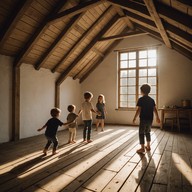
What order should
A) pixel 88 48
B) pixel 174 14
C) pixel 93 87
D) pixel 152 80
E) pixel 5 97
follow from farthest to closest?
pixel 93 87 < pixel 152 80 < pixel 88 48 < pixel 5 97 < pixel 174 14

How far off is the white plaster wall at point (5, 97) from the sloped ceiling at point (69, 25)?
0.69 feet

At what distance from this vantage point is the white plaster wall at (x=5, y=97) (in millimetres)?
4066

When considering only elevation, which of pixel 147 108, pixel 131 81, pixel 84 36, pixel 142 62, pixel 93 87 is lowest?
pixel 147 108

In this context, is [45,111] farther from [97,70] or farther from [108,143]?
[97,70]

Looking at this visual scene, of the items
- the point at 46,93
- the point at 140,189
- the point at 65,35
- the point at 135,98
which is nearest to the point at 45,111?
the point at 46,93

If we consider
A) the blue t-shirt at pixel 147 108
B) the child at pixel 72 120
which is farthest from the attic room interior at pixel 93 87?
the blue t-shirt at pixel 147 108

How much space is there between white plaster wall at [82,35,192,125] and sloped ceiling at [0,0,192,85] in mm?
876

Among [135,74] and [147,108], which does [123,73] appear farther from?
[147,108]

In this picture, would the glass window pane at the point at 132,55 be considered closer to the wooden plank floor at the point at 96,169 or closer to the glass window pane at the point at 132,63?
the glass window pane at the point at 132,63

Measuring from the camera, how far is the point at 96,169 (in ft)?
7.98

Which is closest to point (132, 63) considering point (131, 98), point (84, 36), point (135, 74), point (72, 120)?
point (135, 74)

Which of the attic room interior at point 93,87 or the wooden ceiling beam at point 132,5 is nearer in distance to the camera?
the attic room interior at point 93,87

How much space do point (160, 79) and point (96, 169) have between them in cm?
507

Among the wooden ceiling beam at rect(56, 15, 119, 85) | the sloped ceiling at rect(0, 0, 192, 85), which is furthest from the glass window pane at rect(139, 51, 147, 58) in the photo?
the wooden ceiling beam at rect(56, 15, 119, 85)
